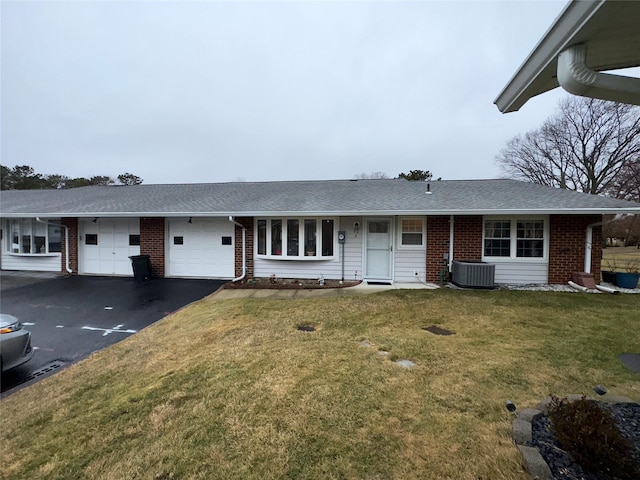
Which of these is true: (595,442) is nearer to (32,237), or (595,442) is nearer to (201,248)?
(201,248)

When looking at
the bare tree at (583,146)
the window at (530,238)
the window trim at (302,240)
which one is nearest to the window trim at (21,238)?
the window trim at (302,240)

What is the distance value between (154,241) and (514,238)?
11.8 m

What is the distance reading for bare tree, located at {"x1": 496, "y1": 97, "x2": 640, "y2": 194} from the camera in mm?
22625

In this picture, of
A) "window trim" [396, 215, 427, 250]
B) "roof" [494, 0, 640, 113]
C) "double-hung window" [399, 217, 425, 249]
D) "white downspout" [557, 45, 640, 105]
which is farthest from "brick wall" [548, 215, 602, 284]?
"white downspout" [557, 45, 640, 105]

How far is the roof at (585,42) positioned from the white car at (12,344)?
6.51 m

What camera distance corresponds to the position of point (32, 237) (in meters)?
11.0

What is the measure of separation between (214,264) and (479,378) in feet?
→ 28.8

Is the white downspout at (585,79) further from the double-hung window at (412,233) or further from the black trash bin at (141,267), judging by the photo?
the black trash bin at (141,267)

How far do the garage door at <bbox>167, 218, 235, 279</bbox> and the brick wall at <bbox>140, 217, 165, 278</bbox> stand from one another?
26 centimetres

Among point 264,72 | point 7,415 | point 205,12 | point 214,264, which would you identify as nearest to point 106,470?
point 7,415

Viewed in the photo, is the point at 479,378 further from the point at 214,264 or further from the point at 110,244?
the point at 110,244

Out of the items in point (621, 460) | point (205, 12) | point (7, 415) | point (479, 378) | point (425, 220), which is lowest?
point (7, 415)

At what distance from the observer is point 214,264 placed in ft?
32.7

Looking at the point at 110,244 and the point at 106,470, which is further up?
the point at 110,244
